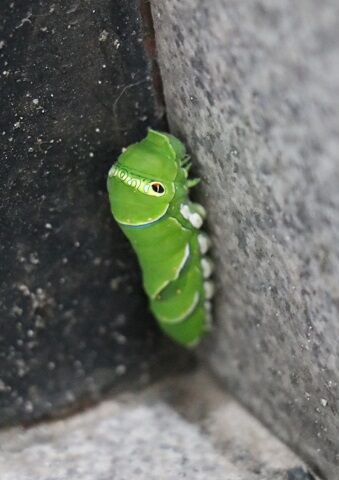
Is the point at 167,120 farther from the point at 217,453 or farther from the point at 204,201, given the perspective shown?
the point at 217,453

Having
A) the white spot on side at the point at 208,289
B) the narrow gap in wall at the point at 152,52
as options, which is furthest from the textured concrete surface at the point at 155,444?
the narrow gap in wall at the point at 152,52

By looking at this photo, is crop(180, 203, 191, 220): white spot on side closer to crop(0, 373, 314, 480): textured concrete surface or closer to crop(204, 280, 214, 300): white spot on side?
crop(204, 280, 214, 300): white spot on side

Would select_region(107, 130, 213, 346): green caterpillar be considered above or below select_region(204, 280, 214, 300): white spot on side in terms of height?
above

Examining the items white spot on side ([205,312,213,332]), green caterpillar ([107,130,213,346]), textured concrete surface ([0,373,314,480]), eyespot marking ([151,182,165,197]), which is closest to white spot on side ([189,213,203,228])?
green caterpillar ([107,130,213,346])

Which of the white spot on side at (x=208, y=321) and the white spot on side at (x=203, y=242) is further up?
the white spot on side at (x=203, y=242)

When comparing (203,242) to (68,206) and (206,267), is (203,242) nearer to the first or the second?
(206,267)

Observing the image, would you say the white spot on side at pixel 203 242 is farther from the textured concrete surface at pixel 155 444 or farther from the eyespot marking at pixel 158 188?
the textured concrete surface at pixel 155 444
